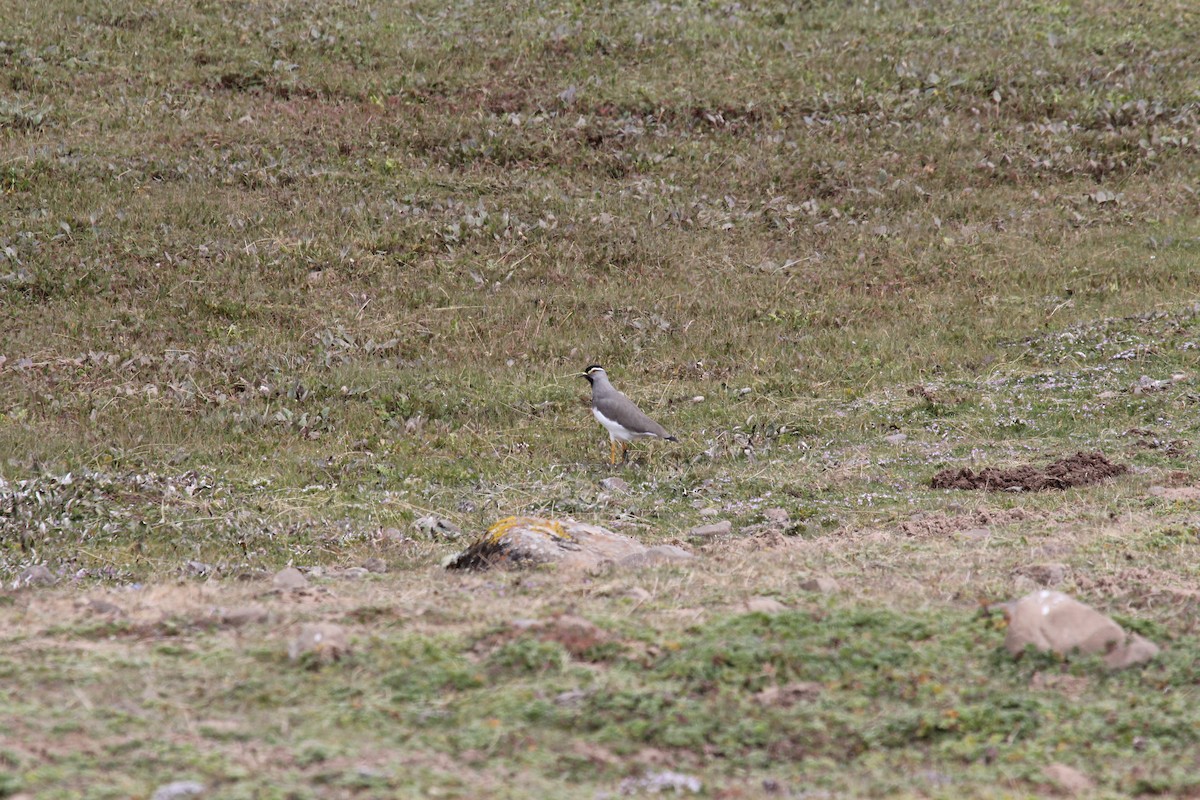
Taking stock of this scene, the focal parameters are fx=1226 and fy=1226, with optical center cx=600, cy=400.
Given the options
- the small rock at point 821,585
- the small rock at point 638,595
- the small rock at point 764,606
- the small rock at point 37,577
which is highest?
the small rock at point 764,606

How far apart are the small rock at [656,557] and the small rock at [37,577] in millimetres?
4928

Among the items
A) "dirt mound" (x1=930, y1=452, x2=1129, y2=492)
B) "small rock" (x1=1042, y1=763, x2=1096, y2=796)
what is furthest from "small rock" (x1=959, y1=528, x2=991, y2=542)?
"small rock" (x1=1042, y1=763, x2=1096, y2=796)

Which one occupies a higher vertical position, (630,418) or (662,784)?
(662,784)

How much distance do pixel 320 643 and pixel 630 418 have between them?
8406mm

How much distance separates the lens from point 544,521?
10.5 metres

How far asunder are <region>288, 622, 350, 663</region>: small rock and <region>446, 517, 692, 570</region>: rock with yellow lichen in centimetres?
270

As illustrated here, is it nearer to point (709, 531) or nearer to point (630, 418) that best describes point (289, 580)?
point (709, 531)

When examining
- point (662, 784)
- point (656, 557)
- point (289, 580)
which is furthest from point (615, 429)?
point (662, 784)

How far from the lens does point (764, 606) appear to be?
7660 mm

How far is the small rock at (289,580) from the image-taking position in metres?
9.10

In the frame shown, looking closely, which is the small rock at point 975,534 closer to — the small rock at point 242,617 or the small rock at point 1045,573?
the small rock at point 1045,573

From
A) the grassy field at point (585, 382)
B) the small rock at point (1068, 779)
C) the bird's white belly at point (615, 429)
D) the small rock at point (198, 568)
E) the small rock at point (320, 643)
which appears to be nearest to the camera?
the small rock at point (1068, 779)

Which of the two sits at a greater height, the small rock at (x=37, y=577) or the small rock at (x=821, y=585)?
the small rock at (x=821, y=585)

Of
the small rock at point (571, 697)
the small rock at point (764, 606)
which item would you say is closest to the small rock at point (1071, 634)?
the small rock at point (764, 606)
